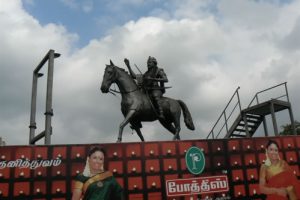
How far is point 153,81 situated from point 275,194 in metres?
5.48

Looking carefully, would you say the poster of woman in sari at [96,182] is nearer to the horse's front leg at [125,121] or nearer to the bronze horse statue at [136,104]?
the horse's front leg at [125,121]

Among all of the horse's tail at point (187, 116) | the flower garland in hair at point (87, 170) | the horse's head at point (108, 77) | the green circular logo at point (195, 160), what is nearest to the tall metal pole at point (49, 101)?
the flower garland in hair at point (87, 170)

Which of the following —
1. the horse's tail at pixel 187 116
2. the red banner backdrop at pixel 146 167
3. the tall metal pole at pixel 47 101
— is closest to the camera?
the red banner backdrop at pixel 146 167

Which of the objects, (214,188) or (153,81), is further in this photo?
(153,81)

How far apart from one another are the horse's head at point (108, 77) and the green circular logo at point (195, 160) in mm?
3676

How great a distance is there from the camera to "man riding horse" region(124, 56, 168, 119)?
13.1m

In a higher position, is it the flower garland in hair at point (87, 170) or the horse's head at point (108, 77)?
the horse's head at point (108, 77)

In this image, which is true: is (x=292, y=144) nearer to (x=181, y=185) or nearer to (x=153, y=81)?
(x=181, y=185)

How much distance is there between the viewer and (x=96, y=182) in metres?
10.2

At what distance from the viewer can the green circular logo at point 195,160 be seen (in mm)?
10898

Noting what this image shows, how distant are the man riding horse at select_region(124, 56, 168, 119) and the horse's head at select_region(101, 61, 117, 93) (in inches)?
35.2

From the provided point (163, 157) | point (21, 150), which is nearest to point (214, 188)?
point (163, 157)

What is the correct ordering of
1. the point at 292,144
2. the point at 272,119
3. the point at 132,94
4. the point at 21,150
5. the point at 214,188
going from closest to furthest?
1. the point at 21,150
2. the point at 214,188
3. the point at 292,144
4. the point at 132,94
5. the point at 272,119

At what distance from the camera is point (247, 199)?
35.9 ft
